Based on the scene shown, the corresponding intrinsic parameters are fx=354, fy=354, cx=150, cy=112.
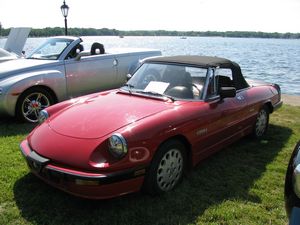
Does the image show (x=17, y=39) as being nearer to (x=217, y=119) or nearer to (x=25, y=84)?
(x=25, y=84)

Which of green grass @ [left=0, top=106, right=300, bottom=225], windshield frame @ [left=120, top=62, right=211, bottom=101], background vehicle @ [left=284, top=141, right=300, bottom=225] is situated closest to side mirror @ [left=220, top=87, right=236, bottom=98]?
windshield frame @ [left=120, top=62, right=211, bottom=101]

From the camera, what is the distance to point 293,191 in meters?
2.52

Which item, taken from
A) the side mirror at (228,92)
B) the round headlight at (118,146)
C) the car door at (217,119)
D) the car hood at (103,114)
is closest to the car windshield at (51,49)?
the car hood at (103,114)

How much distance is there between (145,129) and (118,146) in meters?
0.35

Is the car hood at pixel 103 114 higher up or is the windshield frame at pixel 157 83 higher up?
the windshield frame at pixel 157 83

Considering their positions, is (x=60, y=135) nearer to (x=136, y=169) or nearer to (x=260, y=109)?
(x=136, y=169)

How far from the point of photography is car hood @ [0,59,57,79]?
6660 mm

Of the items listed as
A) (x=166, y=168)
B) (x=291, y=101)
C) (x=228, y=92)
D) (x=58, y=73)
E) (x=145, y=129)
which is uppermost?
(x=228, y=92)

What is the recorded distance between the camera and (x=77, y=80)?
7.56m

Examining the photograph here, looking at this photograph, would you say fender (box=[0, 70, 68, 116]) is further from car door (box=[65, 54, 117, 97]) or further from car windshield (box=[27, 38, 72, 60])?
car windshield (box=[27, 38, 72, 60])

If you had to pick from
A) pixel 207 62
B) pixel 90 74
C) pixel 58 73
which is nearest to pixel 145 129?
pixel 207 62

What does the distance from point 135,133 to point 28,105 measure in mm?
3859

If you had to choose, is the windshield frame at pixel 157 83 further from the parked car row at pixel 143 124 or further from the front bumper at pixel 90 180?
the front bumper at pixel 90 180

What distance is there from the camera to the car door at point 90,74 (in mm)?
7449
